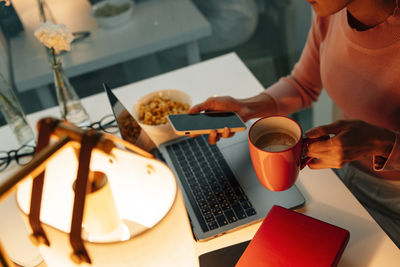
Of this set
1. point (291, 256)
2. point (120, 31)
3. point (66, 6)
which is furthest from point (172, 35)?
point (291, 256)

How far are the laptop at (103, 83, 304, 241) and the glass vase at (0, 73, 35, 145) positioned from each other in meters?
0.38

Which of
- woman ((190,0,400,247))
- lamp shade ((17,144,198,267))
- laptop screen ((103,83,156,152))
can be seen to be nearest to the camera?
lamp shade ((17,144,198,267))

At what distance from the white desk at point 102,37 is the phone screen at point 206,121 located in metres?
1.09

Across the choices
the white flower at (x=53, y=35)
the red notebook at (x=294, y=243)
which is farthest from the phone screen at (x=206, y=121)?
the white flower at (x=53, y=35)

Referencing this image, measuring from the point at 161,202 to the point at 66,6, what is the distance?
1937 millimetres

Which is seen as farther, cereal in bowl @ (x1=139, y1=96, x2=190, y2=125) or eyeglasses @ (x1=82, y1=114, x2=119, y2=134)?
eyeglasses @ (x1=82, y1=114, x2=119, y2=134)

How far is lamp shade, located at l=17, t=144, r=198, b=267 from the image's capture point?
36 centimetres

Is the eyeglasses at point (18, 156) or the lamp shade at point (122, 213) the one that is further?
the eyeglasses at point (18, 156)

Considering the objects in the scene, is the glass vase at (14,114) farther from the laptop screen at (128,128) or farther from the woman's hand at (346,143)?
the woman's hand at (346,143)

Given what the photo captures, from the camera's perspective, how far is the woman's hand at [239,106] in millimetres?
918

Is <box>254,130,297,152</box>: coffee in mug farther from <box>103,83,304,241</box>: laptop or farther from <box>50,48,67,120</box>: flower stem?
<box>50,48,67,120</box>: flower stem

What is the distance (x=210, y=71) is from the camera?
1.29 m

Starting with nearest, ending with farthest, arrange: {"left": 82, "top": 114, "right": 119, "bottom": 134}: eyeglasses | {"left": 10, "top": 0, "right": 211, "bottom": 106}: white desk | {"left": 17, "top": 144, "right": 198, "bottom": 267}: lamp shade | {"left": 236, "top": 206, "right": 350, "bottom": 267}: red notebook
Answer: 1. {"left": 17, "top": 144, "right": 198, "bottom": 267}: lamp shade
2. {"left": 236, "top": 206, "right": 350, "bottom": 267}: red notebook
3. {"left": 82, "top": 114, "right": 119, "bottom": 134}: eyeglasses
4. {"left": 10, "top": 0, "right": 211, "bottom": 106}: white desk

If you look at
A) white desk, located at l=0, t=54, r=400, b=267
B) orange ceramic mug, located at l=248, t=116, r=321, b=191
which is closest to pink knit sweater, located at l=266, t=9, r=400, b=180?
white desk, located at l=0, t=54, r=400, b=267
